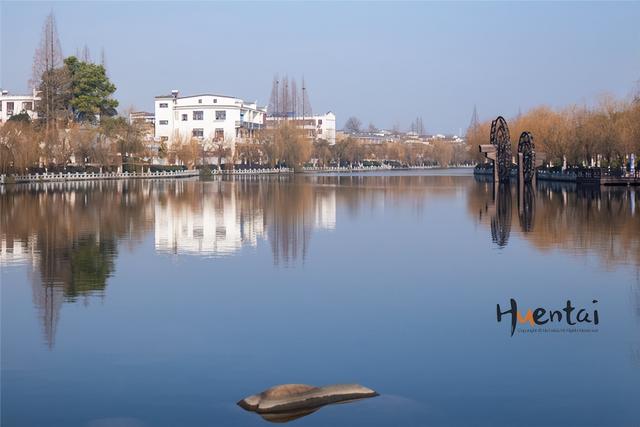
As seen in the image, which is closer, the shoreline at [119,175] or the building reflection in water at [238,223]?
the building reflection in water at [238,223]

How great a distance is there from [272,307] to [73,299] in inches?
113

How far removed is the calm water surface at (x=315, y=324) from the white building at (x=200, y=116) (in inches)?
2783

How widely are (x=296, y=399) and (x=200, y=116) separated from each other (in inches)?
3451

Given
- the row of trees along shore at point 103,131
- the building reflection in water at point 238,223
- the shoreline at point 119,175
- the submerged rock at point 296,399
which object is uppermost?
the row of trees along shore at point 103,131

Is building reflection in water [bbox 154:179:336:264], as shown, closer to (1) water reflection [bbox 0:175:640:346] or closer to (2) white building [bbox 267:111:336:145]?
(1) water reflection [bbox 0:175:640:346]

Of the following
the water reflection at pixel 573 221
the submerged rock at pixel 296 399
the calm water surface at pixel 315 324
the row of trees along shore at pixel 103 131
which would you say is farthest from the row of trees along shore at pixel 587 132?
the submerged rock at pixel 296 399

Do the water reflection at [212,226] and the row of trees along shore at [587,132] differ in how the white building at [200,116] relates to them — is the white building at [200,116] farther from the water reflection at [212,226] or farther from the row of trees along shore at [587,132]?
the water reflection at [212,226]

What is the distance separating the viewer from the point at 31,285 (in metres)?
14.1

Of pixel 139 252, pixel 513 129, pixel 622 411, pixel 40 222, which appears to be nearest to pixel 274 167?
pixel 513 129

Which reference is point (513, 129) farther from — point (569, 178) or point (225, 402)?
point (225, 402)

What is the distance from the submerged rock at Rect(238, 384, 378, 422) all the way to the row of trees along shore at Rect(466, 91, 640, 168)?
37949 millimetres

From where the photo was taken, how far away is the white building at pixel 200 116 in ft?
307

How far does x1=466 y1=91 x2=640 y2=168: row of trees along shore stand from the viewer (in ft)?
148

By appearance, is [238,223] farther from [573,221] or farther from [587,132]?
[587,132]
